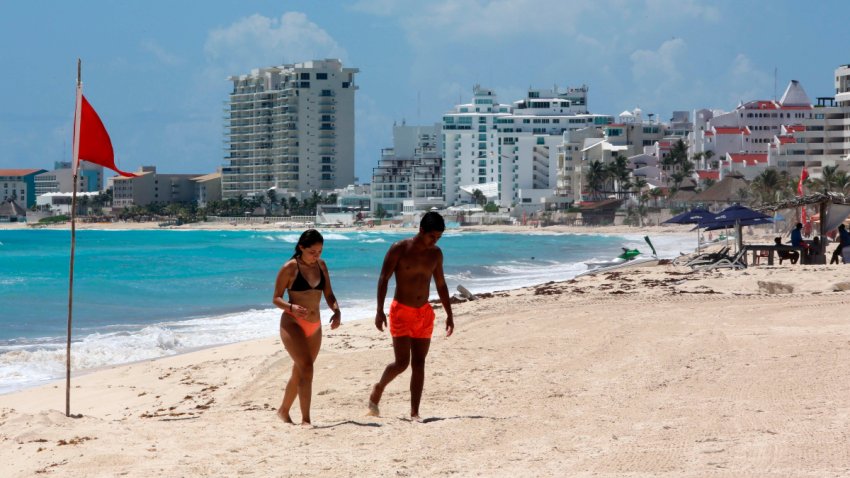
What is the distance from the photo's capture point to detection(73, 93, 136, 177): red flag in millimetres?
8953

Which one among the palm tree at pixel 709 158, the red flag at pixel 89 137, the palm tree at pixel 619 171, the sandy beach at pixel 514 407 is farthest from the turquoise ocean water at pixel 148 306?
the palm tree at pixel 619 171

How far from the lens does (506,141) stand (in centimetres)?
14838

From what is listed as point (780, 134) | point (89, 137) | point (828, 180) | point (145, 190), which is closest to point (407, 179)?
point (145, 190)

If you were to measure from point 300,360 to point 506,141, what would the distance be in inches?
5568

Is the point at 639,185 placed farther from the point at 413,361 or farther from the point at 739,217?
the point at 413,361

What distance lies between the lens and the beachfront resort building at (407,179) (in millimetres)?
158750

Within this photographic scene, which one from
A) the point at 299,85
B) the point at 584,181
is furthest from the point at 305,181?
the point at 584,181

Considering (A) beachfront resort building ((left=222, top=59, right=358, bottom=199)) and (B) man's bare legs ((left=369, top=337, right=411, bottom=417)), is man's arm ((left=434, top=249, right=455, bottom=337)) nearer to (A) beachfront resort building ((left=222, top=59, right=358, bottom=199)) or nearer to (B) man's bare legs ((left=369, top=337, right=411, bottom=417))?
(B) man's bare legs ((left=369, top=337, right=411, bottom=417))

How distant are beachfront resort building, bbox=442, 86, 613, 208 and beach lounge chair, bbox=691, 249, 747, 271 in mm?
116692

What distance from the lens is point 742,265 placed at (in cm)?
2331

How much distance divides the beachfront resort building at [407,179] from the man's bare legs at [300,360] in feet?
467

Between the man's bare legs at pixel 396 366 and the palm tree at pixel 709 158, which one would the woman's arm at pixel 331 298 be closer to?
the man's bare legs at pixel 396 366

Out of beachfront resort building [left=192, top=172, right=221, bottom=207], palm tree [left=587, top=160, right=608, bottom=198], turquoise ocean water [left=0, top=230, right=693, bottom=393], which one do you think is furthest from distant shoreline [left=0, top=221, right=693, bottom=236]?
turquoise ocean water [left=0, top=230, right=693, bottom=393]

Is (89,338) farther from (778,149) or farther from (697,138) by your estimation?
(697,138)
